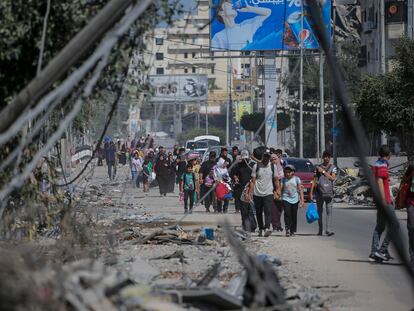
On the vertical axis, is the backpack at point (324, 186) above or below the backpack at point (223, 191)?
above

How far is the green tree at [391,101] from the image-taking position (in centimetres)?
3741

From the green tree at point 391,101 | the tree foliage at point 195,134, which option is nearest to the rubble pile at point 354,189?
the green tree at point 391,101

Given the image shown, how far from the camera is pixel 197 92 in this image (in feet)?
286

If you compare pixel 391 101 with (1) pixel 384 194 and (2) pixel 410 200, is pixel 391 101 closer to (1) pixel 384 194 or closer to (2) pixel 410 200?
(1) pixel 384 194

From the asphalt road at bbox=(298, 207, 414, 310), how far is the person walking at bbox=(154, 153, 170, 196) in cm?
764

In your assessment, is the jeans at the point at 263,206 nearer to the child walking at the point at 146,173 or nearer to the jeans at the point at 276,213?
the jeans at the point at 276,213

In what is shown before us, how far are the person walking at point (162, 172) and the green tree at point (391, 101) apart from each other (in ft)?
28.0

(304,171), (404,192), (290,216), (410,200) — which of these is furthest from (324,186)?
(304,171)

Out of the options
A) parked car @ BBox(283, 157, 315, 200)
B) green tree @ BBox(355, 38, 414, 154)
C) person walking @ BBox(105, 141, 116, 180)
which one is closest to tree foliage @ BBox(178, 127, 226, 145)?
person walking @ BBox(105, 141, 116, 180)

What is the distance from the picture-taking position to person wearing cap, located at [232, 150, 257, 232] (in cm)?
1945

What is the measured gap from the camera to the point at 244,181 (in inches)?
814

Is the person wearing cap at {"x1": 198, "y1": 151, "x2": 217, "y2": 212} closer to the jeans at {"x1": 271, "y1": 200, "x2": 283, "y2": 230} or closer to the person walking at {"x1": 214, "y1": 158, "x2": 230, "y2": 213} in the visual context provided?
the person walking at {"x1": 214, "y1": 158, "x2": 230, "y2": 213}

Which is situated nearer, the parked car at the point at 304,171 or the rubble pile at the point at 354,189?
the rubble pile at the point at 354,189

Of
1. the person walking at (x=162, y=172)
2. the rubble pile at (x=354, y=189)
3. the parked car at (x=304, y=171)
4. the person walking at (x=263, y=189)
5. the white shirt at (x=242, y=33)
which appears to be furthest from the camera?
the white shirt at (x=242, y=33)
